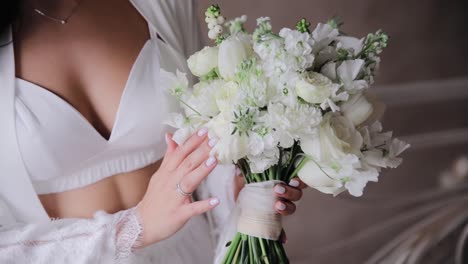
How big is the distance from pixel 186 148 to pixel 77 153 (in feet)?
0.82

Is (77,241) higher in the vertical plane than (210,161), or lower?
lower

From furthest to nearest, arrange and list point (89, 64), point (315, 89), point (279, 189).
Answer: point (89, 64) → point (279, 189) → point (315, 89)

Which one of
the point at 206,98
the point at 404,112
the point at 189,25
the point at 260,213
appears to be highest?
the point at 404,112

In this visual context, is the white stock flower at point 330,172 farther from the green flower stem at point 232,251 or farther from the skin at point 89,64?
the skin at point 89,64

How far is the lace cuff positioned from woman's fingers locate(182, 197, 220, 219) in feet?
0.29

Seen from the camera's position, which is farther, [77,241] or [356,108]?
[77,241]

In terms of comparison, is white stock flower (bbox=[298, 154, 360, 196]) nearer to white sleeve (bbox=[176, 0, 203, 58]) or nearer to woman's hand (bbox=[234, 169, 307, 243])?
woman's hand (bbox=[234, 169, 307, 243])

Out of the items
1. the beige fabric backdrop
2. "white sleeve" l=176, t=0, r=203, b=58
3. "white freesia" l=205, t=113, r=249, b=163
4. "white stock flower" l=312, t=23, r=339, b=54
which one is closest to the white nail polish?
"white freesia" l=205, t=113, r=249, b=163

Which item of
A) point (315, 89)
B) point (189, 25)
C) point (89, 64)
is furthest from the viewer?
point (189, 25)

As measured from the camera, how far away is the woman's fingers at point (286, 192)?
27.9 inches

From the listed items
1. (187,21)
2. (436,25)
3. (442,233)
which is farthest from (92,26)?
(442,233)

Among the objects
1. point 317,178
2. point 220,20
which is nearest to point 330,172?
point 317,178

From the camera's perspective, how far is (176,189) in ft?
2.54

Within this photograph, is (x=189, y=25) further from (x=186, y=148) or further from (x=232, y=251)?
(x=232, y=251)
